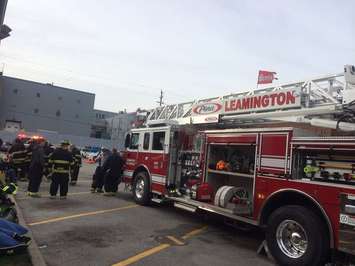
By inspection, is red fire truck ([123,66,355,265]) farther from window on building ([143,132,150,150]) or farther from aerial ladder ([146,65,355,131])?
window on building ([143,132,150,150])

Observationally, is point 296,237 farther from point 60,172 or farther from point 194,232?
point 60,172

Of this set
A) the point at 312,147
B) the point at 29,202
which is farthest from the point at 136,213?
the point at 312,147

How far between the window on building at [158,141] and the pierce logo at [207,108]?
3.91 ft

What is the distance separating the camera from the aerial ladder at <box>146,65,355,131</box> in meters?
6.98

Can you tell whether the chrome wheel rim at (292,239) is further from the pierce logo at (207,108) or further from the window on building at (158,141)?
the window on building at (158,141)

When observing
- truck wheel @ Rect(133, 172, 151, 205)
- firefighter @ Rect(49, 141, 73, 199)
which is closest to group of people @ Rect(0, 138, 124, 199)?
firefighter @ Rect(49, 141, 73, 199)

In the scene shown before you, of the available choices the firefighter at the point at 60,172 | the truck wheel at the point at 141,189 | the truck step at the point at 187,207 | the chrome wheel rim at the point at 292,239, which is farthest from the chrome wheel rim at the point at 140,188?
the chrome wheel rim at the point at 292,239

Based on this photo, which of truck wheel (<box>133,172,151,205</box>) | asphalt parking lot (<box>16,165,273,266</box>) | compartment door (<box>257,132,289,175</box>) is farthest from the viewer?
truck wheel (<box>133,172,151,205</box>)

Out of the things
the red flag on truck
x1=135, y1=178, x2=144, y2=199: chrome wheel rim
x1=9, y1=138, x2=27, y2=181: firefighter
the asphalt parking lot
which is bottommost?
the asphalt parking lot

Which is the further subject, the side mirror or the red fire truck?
the side mirror

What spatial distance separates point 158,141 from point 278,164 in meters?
5.13

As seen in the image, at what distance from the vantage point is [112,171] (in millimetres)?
13992

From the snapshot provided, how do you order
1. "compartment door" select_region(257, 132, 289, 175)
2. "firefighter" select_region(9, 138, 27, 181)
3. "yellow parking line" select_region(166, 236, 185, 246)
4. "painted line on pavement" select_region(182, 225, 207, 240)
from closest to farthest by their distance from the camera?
"compartment door" select_region(257, 132, 289, 175), "yellow parking line" select_region(166, 236, 185, 246), "painted line on pavement" select_region(182, 225, 207, 240), "firefighter" select_region(9, 138, 27, 181)

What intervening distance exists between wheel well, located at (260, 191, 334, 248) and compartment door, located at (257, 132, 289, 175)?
1.32 feet
